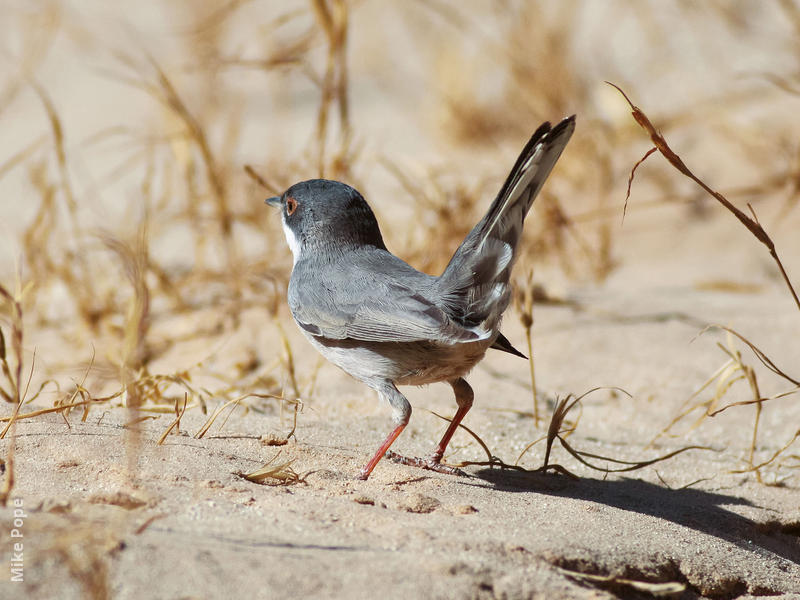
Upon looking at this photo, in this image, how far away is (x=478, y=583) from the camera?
192 centimetres

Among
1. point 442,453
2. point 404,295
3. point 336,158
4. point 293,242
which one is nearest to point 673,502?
point 442,453

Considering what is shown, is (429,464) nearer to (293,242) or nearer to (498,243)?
(498,243)

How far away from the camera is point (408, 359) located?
9.72ft

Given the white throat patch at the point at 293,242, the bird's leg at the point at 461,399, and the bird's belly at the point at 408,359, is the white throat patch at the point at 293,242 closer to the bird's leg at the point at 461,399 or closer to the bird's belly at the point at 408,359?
the bird's belly at the point at 408,359

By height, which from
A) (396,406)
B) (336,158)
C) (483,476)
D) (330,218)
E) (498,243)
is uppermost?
(336,158)

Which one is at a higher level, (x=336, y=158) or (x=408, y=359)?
(x=336, y=158)

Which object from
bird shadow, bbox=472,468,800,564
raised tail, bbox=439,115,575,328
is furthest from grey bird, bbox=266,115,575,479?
bird shadow, bbox=472,468,800,564

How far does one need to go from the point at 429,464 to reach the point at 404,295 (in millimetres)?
630

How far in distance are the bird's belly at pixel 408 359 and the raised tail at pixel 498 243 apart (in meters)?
0.13

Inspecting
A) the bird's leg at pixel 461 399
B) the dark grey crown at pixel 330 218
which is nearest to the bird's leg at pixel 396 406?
the bird's leg at pixel 461 399

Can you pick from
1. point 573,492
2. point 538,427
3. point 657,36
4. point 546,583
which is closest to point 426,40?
point 657,36

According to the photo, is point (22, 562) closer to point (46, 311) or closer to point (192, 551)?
point (192, 551)

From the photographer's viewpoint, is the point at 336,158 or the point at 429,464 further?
the point at 336,158

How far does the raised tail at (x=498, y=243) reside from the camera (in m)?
2.62
